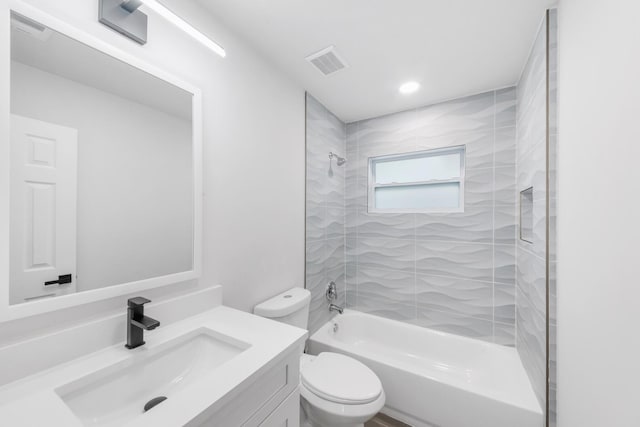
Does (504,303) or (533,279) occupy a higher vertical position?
(533,279)

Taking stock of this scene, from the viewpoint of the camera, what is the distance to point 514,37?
1406mm

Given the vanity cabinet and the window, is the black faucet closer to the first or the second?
the vanity cabinet

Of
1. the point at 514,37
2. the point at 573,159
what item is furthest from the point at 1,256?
the point at 514,37

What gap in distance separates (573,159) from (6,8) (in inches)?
78.2

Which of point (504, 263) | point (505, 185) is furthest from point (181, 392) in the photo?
point (505, 185)

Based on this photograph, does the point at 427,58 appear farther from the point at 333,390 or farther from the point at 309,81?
the point at 333,390

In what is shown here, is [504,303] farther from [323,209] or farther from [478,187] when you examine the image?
[323,209]

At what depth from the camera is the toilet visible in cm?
129

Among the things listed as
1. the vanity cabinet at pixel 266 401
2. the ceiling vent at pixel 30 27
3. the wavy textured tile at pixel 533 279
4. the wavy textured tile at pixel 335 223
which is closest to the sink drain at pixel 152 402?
the vanity cabinet at pixel 266 401

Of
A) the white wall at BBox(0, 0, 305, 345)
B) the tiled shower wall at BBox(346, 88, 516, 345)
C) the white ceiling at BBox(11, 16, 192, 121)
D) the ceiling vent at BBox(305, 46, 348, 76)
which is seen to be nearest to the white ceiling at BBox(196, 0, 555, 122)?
the ceiling vent at BBox(305, 46, 348, 76)

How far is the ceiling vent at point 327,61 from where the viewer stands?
1521 mm

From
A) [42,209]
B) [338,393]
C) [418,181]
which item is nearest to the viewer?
[42,209]

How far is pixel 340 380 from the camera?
1457 millimetres

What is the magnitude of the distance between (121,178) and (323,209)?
1547mm
